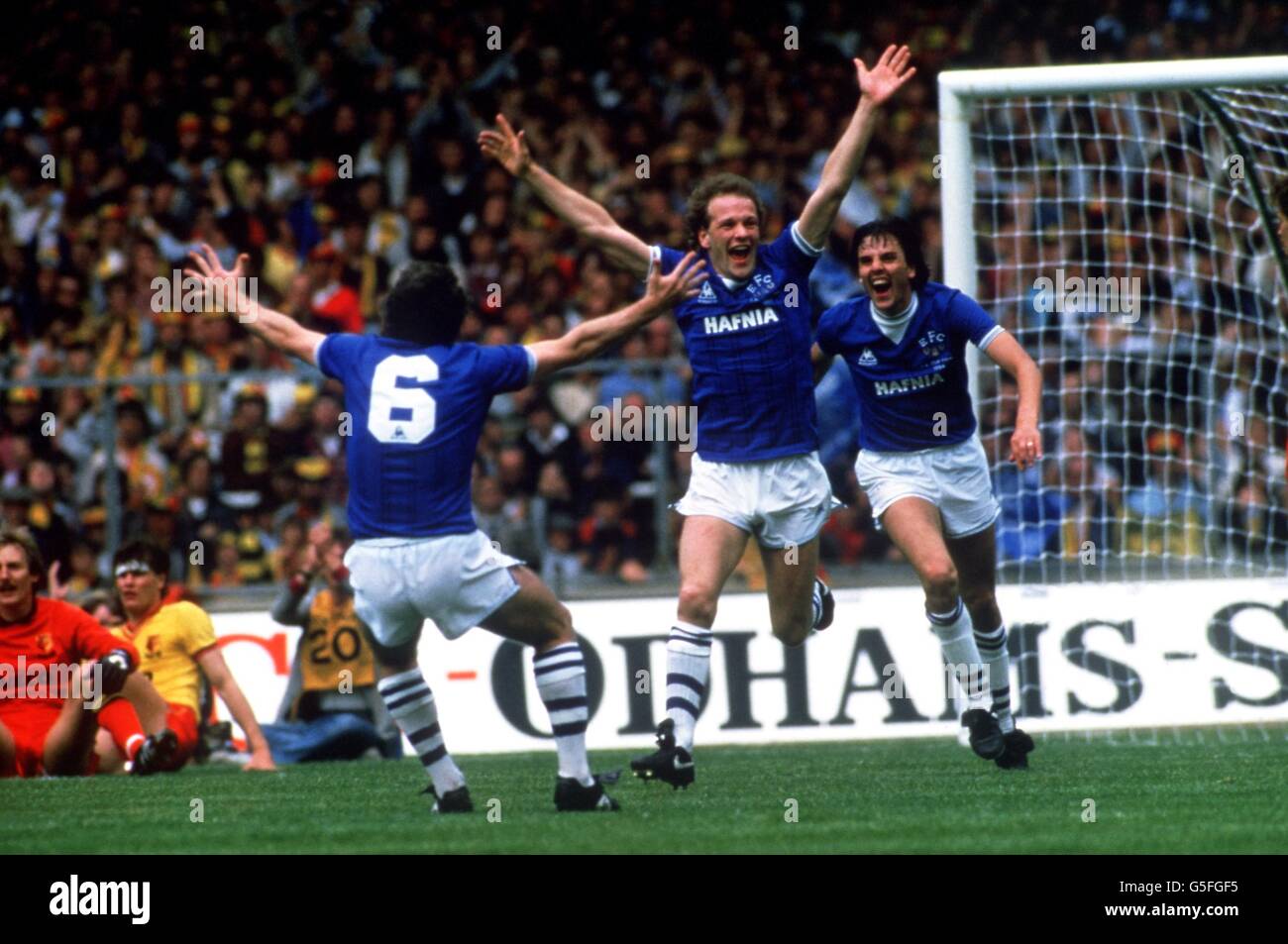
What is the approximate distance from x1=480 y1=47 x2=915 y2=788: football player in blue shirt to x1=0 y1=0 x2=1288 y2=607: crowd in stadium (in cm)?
451

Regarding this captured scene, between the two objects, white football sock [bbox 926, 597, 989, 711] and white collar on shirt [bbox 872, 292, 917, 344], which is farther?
white football sock [bbox 926, 597, 989, 711]

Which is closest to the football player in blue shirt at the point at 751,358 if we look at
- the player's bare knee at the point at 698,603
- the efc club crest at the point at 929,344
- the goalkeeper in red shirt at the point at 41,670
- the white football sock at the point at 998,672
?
the player's bare knee at the point at 698,603

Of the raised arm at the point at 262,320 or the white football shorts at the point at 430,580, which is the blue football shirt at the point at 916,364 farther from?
the raised arm at the point at 262,320

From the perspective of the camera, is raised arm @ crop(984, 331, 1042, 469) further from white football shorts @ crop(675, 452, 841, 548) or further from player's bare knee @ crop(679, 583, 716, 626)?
player's bare knee @ crop(679, 583, 716, 626)

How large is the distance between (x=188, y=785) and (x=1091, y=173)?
360 inches

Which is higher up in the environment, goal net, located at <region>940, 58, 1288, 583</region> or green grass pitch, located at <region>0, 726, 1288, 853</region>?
goal net, located at <region>940, 58, 1288, 583</region>

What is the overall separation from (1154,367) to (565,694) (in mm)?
7356

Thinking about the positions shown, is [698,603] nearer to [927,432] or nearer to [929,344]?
[927,432]

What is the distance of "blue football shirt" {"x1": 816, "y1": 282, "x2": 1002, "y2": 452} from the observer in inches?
369

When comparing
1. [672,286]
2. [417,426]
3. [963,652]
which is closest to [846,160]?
[672,286]

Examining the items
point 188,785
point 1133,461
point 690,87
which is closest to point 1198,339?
point 1133,461

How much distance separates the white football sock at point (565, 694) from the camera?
7.75 meters

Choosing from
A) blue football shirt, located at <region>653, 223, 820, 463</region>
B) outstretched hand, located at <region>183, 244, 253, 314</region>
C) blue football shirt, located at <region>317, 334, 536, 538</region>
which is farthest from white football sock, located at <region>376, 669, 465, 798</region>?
blue football shirt, located at <region>653, 223, 820, 463</region>
